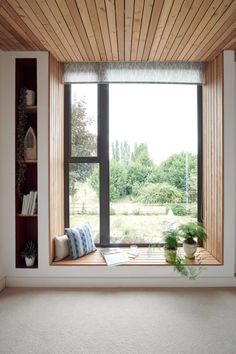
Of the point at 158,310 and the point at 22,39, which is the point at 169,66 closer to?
Result: the point at 22,39

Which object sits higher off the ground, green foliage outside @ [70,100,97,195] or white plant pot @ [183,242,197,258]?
green foliage outside @ [70,100,97,195]

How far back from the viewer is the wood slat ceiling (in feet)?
6.91

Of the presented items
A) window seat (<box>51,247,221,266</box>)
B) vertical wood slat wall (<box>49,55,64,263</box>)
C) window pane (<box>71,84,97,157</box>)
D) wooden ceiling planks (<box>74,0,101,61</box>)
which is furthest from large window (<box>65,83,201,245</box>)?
wooden ceiling planks (<box>74,0,101,61</box>)

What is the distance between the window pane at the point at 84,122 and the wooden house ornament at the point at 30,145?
0.62 meters

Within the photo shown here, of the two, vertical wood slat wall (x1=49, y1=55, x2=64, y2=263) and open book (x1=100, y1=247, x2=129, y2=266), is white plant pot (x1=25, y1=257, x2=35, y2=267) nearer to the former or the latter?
vertical wood slat wall (x1=49, y1=55, x2=64, y2=263)

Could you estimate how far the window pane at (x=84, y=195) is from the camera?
11.5ft

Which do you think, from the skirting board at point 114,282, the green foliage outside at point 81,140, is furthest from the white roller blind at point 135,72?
the skirting board at point 114,282

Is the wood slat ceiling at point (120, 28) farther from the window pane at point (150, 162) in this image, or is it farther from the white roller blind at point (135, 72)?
the window pane at point (150, 162)

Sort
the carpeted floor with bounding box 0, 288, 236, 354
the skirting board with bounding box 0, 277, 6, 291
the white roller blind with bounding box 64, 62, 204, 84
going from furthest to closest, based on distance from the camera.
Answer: the white roller blind with bounding box 64, 62, 204, 84 < the skirting board with bounding box 0, 277, 6, 291 < the carpeted floor with bounding box 0, 288, 236, 354

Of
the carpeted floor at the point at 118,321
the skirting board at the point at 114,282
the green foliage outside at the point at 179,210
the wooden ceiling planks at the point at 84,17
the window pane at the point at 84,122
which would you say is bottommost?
the carpeted floor at the point at 118,321

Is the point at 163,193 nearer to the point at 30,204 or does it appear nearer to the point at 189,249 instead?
the point at 189,249

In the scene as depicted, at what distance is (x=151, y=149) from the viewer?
3523 millimetres

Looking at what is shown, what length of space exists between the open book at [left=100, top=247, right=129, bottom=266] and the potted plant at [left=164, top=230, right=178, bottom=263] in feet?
1.51

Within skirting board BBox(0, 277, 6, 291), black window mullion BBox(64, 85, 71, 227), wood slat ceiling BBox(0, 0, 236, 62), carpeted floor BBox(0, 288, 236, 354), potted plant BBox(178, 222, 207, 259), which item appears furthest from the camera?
black window mullion BBox(64, 85, 71, 227)
